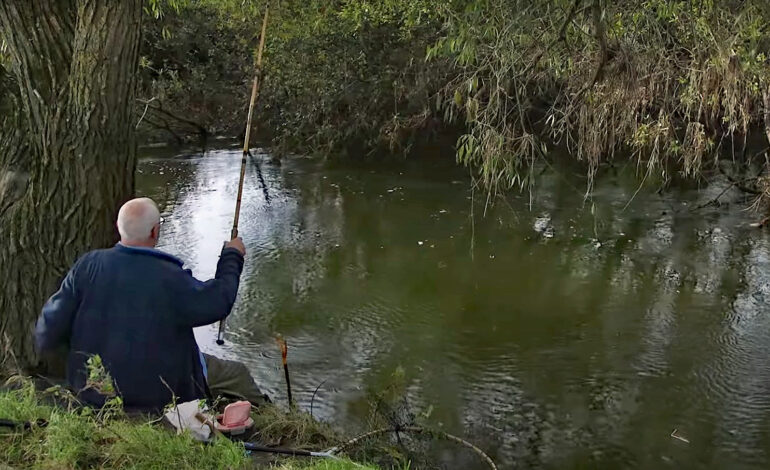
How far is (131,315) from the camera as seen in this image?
2955 millimetres

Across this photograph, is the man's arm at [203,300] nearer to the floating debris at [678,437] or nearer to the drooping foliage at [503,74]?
the drooping foliage at [503,74]

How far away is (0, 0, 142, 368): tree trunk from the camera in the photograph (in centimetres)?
358

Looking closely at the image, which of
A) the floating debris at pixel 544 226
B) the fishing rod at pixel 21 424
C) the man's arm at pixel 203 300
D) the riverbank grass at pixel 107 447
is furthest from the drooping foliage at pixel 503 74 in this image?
the fishing rod at pixel 21 424

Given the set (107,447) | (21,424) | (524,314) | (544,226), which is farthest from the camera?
(544,226)

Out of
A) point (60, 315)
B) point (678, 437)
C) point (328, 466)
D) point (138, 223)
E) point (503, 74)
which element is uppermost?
point (503, 74)

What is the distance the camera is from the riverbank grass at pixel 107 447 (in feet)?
8.61

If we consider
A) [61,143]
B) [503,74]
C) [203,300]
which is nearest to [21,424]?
[203,300]

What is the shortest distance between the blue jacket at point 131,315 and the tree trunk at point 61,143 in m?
0.73

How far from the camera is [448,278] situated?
7805 mm

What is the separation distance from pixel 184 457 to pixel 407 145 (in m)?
12.0

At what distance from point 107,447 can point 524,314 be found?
15.3 feet

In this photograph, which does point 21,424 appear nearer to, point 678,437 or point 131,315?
point 131,315

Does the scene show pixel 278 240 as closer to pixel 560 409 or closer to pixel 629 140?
pixel 629 140

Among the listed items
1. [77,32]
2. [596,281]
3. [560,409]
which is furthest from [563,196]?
[77,32]
